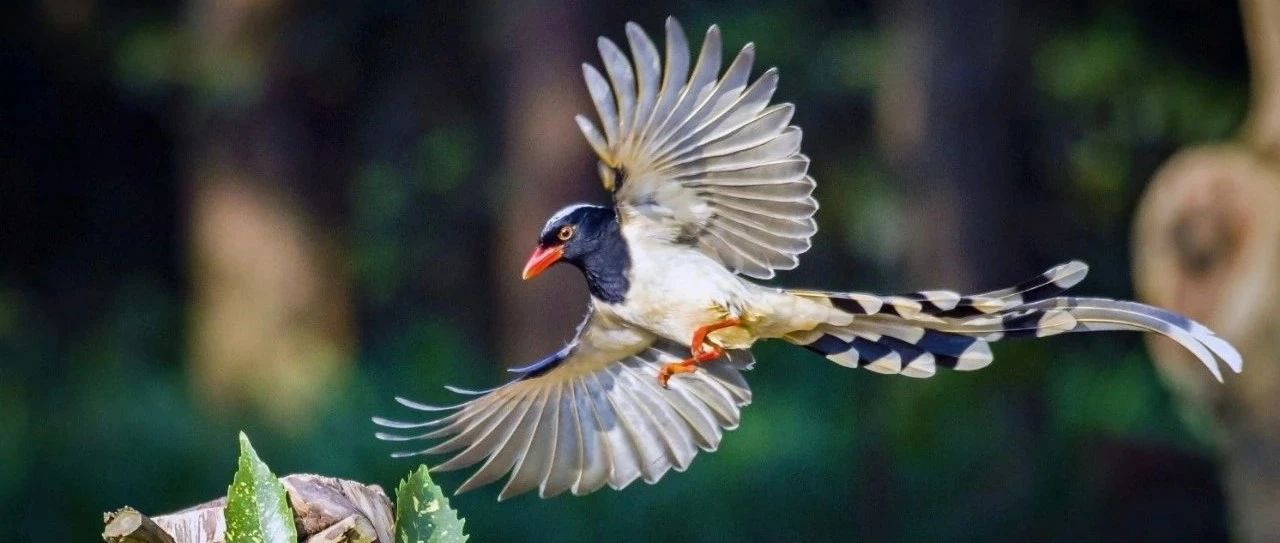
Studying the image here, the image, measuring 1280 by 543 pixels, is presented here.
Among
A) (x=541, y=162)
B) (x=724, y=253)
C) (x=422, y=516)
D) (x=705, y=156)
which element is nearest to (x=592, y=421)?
(x=724, y=253)

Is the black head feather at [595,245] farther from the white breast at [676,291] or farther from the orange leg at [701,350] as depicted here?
the orange leg at [701,350]

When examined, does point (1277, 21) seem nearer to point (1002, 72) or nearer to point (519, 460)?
point (1002, 72)

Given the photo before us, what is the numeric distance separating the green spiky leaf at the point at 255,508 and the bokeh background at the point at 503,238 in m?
4.77

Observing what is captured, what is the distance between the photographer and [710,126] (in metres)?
3.16

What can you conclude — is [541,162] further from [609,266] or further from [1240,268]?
[609,266]

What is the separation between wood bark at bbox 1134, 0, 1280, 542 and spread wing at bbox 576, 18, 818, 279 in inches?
162

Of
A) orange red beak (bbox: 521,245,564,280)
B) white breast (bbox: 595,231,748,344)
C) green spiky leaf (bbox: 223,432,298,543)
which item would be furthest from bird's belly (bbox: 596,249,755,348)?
green spiky leaf (bbox: 223,432,298,543)

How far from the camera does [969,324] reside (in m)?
3.29

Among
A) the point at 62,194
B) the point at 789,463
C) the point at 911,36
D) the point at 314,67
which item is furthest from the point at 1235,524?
the point at 62,194

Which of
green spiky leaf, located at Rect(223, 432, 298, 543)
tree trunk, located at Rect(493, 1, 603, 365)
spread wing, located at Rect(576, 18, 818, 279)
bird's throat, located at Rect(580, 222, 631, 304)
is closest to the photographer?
green spiky leaf, located at Rect(223, 432, 298, 543)

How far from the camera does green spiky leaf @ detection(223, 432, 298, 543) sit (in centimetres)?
274

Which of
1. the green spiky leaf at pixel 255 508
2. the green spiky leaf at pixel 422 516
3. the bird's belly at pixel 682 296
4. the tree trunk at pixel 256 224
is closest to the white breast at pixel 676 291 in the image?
the bird's belly at pixel 682 296

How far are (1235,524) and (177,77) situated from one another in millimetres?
7527

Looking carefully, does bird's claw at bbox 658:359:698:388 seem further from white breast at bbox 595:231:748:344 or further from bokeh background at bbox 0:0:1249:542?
bokeh background at bbox 0:0:1249:542
